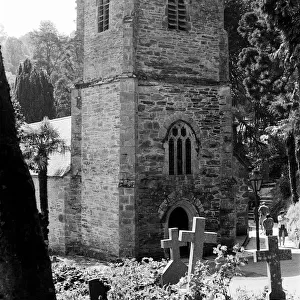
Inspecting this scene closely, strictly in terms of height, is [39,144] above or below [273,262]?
above

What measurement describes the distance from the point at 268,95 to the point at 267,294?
1751cm

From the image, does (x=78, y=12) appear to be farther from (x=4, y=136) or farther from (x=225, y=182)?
(x=4, y=136)

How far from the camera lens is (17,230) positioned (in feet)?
20.7

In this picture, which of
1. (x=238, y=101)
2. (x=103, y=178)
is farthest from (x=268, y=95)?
(x=103, y=178)

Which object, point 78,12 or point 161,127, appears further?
point 78,12

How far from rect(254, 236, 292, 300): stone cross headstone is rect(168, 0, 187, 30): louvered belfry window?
34.0 ft

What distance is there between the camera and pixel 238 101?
30812 mm

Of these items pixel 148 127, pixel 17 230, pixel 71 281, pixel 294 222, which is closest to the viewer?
A: pixel 17 230

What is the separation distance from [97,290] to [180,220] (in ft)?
32.2

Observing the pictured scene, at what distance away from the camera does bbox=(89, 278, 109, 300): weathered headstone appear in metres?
7.80

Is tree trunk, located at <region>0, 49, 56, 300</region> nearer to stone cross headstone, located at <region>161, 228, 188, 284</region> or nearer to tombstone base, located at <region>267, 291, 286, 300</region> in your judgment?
tombstone base, located at <region>267, 291, 286, 300</region>

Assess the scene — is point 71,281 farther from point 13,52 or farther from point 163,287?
point 13,52

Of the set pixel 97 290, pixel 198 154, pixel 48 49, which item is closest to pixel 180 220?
pixel 198 154

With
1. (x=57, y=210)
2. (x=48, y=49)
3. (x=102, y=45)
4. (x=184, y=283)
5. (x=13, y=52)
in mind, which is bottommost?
(x=184, y=283)
